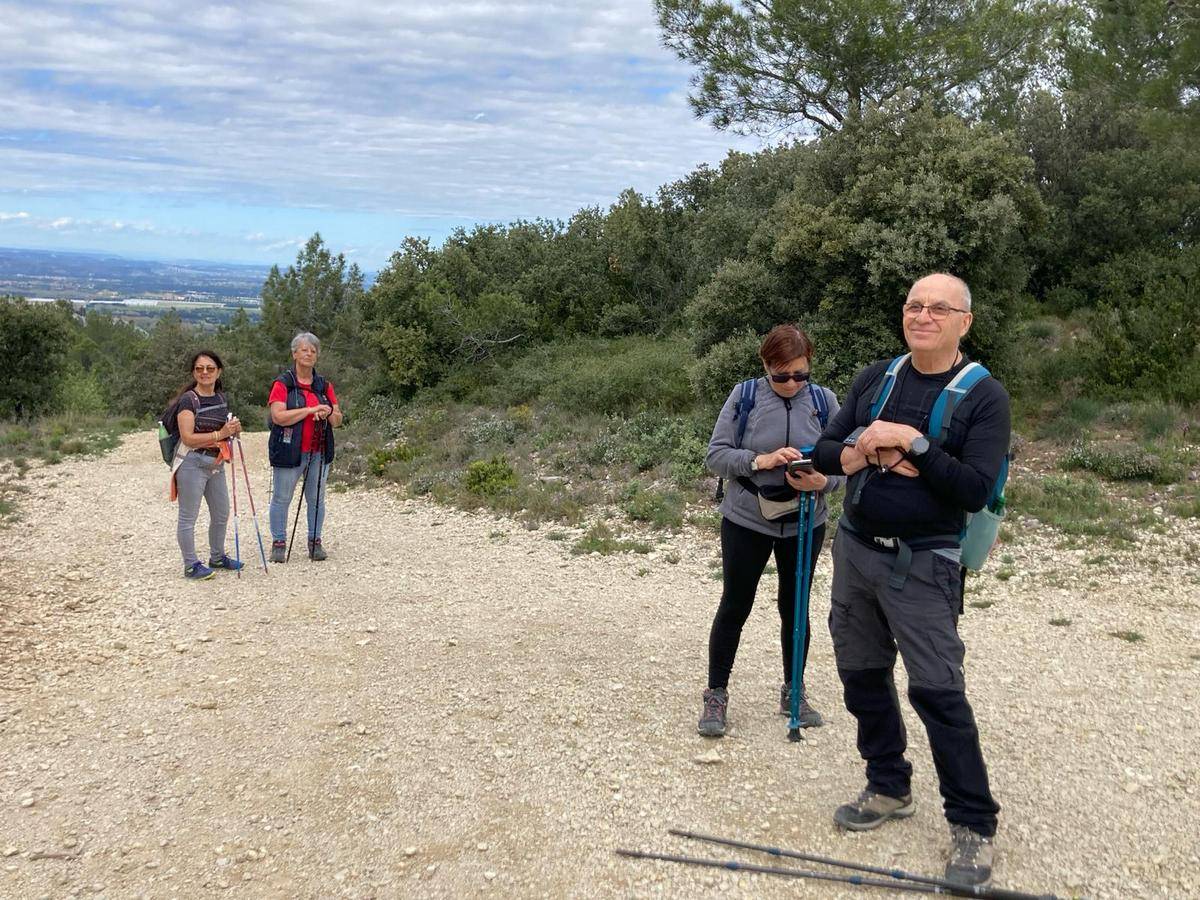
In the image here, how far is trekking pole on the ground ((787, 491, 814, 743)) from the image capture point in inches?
155

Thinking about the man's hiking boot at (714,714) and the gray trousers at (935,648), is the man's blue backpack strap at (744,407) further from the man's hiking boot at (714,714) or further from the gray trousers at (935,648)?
the man's hiking boot at (714,714)

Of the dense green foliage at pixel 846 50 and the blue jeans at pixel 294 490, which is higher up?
the dense green foliage at pixel 846 50

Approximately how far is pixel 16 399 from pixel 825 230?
88.0 ft

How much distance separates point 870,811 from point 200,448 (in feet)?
18.5

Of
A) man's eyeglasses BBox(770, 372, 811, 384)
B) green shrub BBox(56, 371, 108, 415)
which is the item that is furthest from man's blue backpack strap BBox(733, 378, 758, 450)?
green shrub BBox(56, 371, 108, 415)

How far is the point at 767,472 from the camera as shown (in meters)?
3.90

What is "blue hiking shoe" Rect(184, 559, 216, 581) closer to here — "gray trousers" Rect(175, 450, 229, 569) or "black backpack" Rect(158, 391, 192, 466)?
"gray trousers" Rect(175, 450, 229, 569)

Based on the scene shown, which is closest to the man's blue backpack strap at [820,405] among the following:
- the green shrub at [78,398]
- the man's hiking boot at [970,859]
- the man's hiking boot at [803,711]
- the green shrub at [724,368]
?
the man's hiking boot at [803,711]

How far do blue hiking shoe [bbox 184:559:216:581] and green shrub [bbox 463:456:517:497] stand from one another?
3.82m

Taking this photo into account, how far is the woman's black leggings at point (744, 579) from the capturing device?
13.3ft

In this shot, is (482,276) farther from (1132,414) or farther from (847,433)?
(847,433)

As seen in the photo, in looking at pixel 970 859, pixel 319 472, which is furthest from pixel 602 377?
pixel 970 859

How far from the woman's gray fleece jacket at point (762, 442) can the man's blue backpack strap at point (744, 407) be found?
1 centimetres

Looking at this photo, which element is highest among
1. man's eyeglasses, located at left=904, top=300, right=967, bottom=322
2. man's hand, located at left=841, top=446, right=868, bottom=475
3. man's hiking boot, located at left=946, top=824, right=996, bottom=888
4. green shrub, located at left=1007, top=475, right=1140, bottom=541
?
man's eyeglasses, located at left=904, top=300, right=967, bottom=322
